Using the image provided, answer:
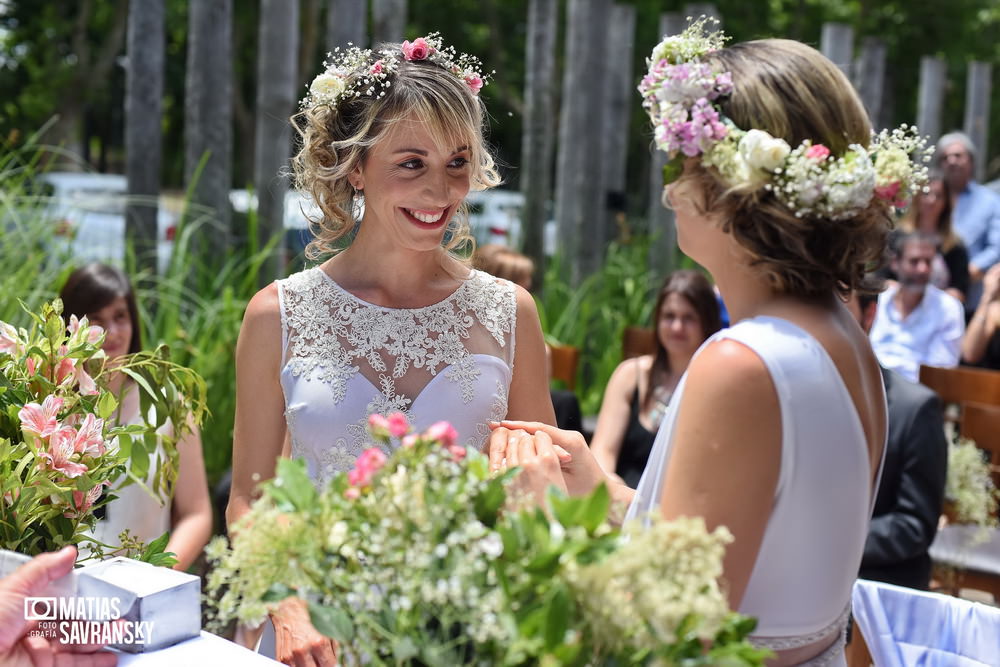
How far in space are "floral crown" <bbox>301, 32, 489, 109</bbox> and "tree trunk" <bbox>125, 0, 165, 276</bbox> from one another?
2479 millimetres

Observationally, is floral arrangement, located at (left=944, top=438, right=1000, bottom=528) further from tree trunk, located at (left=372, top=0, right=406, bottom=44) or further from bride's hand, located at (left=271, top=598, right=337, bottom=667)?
tree trunk, located at (left=372, top=0, right=406, bottom=44)

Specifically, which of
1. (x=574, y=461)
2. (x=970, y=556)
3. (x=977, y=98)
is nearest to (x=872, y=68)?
(x=977, y=98)

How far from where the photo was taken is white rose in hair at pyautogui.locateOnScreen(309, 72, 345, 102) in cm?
255

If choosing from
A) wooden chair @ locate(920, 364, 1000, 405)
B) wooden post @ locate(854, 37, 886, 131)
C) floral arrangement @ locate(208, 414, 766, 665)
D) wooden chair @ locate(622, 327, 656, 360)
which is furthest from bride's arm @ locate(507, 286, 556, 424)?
wooden post @ locate(854, 37, 886, 131)

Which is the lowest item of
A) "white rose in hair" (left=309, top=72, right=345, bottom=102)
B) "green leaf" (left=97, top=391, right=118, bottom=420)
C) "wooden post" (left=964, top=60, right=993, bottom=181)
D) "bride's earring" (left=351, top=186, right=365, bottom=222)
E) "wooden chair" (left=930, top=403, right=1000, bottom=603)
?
"wooden chair" (left=930, top=403, right=1000, bottom=603)

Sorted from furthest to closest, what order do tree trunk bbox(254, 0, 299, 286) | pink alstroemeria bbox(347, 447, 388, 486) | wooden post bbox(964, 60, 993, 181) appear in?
wooden post bbox(964, 60, 993, 181) < tree trunk bbox(254, 0, 299, 286) < pink alstroemeria bbox(347, 447, 388, 486)

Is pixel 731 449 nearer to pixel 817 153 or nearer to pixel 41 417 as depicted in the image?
pixel 817 153

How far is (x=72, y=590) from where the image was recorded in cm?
162

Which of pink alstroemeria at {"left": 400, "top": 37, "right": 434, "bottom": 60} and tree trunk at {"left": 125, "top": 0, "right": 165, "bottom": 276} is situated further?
tree trunk at {"left": 125, "top": 0, "right": 165, "bottom": 276}

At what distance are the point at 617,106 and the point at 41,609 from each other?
6485mm

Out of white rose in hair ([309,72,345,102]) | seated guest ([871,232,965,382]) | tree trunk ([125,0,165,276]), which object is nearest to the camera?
white rose in hair ([309,72,345,102])

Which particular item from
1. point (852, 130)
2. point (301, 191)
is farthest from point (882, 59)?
point (852, 130)

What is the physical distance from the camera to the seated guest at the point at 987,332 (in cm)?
609

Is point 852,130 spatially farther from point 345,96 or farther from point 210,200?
point 210,200
